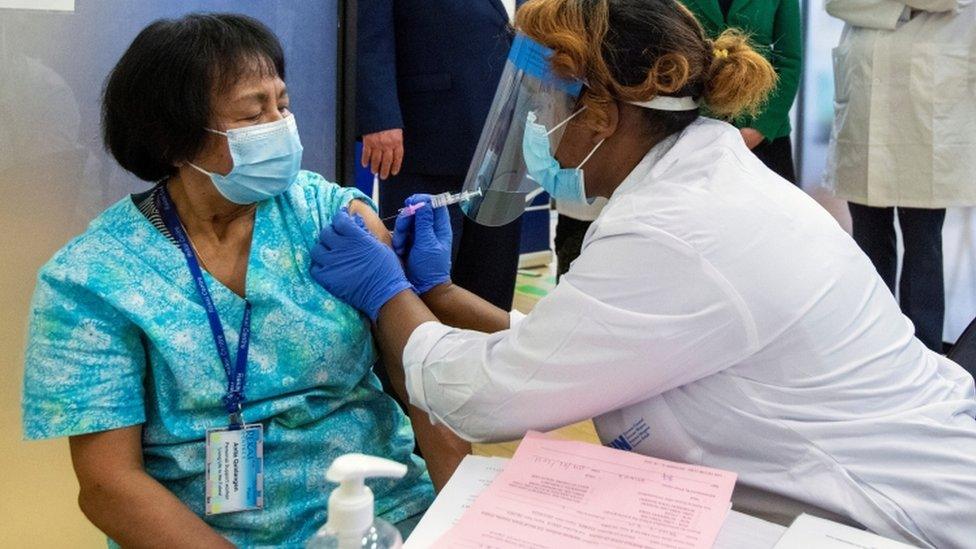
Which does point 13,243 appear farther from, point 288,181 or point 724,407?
point 724,407

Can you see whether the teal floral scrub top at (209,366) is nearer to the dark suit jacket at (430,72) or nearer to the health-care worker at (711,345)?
the health-care worker at (711,345)

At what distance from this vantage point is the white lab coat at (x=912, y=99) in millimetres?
3057

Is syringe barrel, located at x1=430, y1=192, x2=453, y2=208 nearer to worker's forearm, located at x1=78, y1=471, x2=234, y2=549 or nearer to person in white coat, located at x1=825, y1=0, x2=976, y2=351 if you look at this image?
worker's forearm, located at x1=78, y1=471, x2=234, y2=549

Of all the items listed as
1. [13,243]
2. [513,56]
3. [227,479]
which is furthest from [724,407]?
[13,243]

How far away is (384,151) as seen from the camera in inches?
93.9

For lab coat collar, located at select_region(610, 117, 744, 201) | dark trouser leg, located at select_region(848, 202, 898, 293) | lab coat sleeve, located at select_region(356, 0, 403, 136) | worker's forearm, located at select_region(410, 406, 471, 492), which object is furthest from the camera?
dark trouser leg, located at select_region(848, 202, 898, 293)

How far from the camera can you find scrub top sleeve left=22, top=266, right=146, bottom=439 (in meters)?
1.29

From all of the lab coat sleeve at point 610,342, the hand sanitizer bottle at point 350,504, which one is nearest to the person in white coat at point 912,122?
the lab coat sleeve at point 610,342

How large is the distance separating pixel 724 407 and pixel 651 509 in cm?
24

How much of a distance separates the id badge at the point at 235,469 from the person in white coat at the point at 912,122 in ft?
8.10

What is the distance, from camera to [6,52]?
172cm

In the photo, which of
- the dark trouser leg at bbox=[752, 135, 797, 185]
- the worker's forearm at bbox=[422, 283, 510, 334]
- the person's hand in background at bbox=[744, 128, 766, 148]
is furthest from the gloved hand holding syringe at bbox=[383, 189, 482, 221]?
the dark trouser leg at bbox=[752, 135, 797, 185]

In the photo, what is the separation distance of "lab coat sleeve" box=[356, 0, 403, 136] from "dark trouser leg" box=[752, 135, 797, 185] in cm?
133

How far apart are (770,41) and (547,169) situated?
5.86ft
